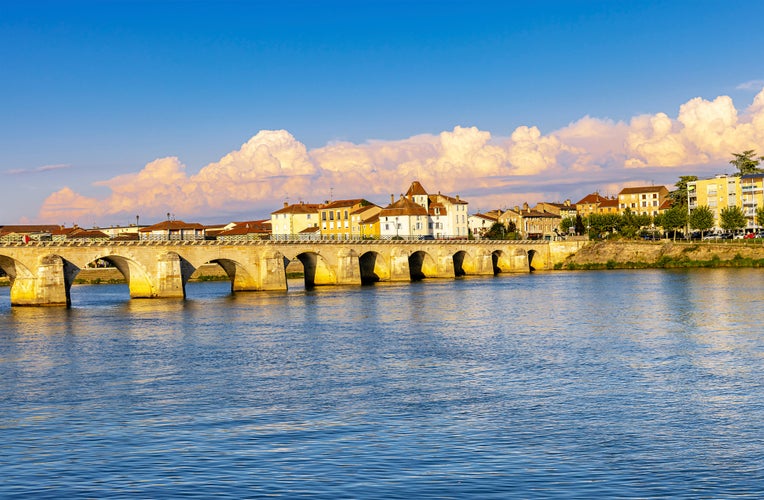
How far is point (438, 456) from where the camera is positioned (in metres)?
22.2

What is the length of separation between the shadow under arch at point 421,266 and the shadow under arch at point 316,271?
21917 millimetres

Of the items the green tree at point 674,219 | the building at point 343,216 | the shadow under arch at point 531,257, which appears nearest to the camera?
the shadow under arch at point 531,257

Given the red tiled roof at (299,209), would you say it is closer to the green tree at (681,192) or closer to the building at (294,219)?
the building at (294,219)

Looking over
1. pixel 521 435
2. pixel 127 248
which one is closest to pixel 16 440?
pixel 521 435

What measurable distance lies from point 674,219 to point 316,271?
82.3 metres

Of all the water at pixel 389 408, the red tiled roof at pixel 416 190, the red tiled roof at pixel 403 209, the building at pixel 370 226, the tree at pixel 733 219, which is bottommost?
the water at pixel 389 408

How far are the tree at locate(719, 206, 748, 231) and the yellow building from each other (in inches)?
332

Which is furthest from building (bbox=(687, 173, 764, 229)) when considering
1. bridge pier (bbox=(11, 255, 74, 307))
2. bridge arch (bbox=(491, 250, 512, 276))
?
bridge pier (bbox=(11, 255, 74, 307))

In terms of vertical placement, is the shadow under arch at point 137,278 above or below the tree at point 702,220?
below

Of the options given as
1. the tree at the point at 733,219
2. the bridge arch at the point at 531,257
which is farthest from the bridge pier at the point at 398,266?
the tree at the point at 733,219

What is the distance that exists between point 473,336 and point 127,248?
4356 cm

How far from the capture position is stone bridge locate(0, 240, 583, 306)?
75375 millimetres

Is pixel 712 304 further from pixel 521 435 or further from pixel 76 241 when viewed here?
pixel 76 241

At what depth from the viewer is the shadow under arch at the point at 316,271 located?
355 ft
